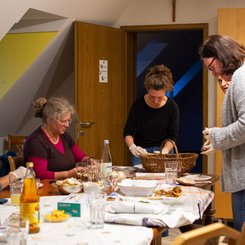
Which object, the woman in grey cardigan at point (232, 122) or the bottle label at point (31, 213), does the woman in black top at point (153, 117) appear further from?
the bottle label at point (31, 213)

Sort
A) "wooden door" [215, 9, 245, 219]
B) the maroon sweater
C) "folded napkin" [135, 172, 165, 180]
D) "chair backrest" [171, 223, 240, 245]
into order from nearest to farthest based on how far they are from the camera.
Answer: "chair backrest" [171, 223, 240, 245] → "folded napkin" [135, 172, 165, 180] → the maroon sweater → "wooden door" [215, 9, 245, 219]

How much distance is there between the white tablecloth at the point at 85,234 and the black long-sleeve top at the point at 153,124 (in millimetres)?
1905

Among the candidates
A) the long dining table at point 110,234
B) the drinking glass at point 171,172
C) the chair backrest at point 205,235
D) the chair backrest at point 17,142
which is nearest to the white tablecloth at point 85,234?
the long dining table at point 110,234

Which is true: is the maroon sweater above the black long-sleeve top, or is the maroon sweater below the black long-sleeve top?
below

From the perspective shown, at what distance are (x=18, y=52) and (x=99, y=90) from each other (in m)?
0.83

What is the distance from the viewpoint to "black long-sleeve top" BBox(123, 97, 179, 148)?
3.83 meters

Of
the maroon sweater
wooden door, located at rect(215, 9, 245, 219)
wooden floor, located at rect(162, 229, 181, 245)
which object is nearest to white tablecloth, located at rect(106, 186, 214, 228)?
the maroon sweater

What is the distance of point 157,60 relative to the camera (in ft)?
26.5

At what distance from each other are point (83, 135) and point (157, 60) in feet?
11.7

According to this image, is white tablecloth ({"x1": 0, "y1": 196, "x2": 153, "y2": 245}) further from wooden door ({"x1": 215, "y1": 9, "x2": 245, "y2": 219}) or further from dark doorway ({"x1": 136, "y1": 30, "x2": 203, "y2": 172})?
dark doorway ({"x1": 136, "y1": 30, "x2": 203, "y2": 172})

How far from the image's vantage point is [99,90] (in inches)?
195

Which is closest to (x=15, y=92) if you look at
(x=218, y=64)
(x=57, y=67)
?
(x=57, y=67)

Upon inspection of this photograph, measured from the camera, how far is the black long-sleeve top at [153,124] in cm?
383

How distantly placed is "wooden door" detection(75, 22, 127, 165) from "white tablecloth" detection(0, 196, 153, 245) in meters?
2.82
